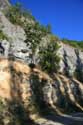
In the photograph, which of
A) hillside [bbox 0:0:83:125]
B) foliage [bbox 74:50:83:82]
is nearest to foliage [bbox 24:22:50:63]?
hillside [bbox 0:0:83:125]

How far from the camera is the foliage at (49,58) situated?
47.4m

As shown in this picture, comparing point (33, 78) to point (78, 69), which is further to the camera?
point (78, 69)

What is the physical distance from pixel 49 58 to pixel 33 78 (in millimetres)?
13001

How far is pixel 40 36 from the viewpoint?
48156 millimetres

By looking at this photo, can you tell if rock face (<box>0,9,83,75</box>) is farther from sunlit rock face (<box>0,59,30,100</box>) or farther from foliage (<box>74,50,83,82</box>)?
foliage (<box>74,50,83,82</box>)

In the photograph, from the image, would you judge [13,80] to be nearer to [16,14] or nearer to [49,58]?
[49,58]

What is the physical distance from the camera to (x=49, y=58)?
48906mm

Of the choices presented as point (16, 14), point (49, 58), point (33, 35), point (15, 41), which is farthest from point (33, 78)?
point (16, 14)

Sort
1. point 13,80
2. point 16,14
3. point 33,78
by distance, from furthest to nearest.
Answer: point 16,14, point 33,78, point 13,80

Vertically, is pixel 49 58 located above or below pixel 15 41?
below

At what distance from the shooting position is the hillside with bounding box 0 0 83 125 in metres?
29.5

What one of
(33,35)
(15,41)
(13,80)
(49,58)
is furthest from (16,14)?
(13,80)

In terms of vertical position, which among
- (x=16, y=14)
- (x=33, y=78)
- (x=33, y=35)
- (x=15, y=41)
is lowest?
(x=33, y=78)

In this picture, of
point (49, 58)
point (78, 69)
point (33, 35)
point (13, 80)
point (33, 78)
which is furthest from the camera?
point (78, 69)
